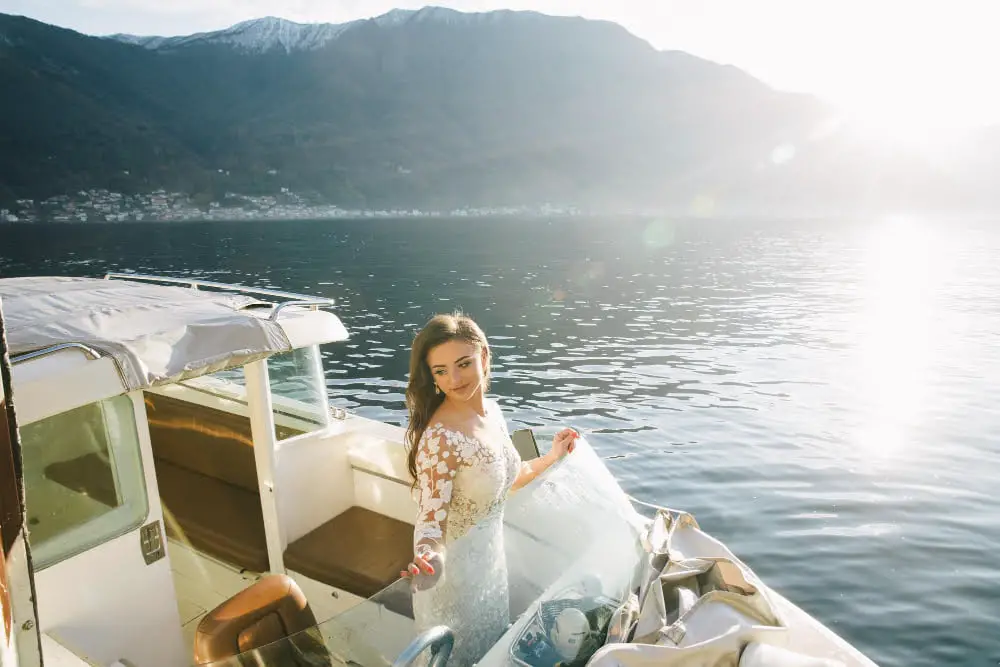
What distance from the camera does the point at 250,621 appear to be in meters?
3.89

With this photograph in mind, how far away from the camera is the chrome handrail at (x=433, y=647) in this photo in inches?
114

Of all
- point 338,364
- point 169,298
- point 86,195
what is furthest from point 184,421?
point 86,195

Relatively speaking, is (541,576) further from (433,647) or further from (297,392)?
(297,392)

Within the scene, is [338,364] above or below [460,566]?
below

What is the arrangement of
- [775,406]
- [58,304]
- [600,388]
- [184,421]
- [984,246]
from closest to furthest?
1. [58,304]
2. [184,421]
3. [775,406]
4. [600,388]
5. [984,246]

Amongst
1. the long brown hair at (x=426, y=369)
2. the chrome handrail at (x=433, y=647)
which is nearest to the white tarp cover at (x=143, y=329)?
the long brown hair at (x=426, y=369)

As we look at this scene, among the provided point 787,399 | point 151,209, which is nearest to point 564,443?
point 787,399

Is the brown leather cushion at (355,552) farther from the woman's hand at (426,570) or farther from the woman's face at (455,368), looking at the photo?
the woman's face at (455,368)

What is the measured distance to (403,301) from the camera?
37.7 m

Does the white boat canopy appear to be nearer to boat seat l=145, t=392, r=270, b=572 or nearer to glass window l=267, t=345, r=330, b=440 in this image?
glass window l=267, t=345, r=330, b=440

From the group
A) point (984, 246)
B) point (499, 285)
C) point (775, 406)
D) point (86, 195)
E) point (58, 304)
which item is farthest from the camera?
point (86, 195)

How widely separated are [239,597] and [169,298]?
2.50 metres

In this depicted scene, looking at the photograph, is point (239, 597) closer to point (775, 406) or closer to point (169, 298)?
point (169, 298)

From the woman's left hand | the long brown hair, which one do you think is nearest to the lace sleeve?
the long brown hair
